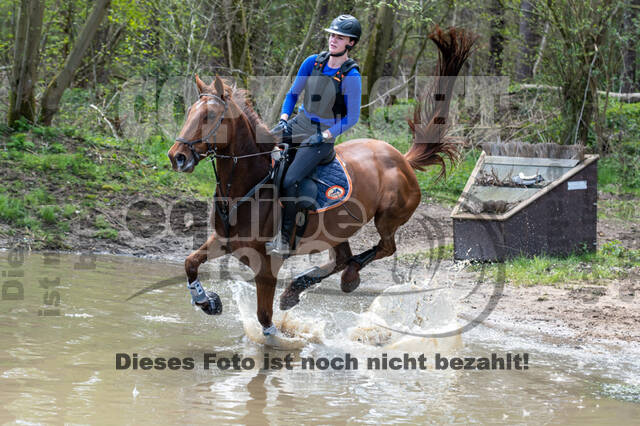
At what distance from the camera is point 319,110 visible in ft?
20.7

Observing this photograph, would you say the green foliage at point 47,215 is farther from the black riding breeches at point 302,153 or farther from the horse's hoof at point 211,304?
the black riding breeches at point 302,153

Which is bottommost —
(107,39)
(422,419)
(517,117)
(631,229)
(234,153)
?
(422,419)

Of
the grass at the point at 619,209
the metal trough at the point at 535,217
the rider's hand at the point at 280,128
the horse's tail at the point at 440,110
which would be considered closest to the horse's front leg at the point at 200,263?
the rider's hand at the point at 280,128

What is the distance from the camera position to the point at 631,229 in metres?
11.5

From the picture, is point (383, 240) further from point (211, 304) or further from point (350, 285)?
point (211, 304)

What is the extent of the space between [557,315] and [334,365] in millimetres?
2893

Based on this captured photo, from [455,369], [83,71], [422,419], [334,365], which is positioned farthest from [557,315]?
[83,71]

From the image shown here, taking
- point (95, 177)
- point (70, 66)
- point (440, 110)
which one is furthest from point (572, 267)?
point (70, 66)

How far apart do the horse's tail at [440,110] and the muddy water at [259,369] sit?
1681 millimetres

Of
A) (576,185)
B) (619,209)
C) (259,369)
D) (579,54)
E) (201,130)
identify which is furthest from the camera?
(579,54)

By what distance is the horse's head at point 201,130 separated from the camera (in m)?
5.20

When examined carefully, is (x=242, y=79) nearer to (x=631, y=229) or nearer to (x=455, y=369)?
(x=631, y=229)

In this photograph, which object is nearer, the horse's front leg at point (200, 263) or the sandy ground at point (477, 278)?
the horse's front leg at point (200, 263)

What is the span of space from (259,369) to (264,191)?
4.82ft
